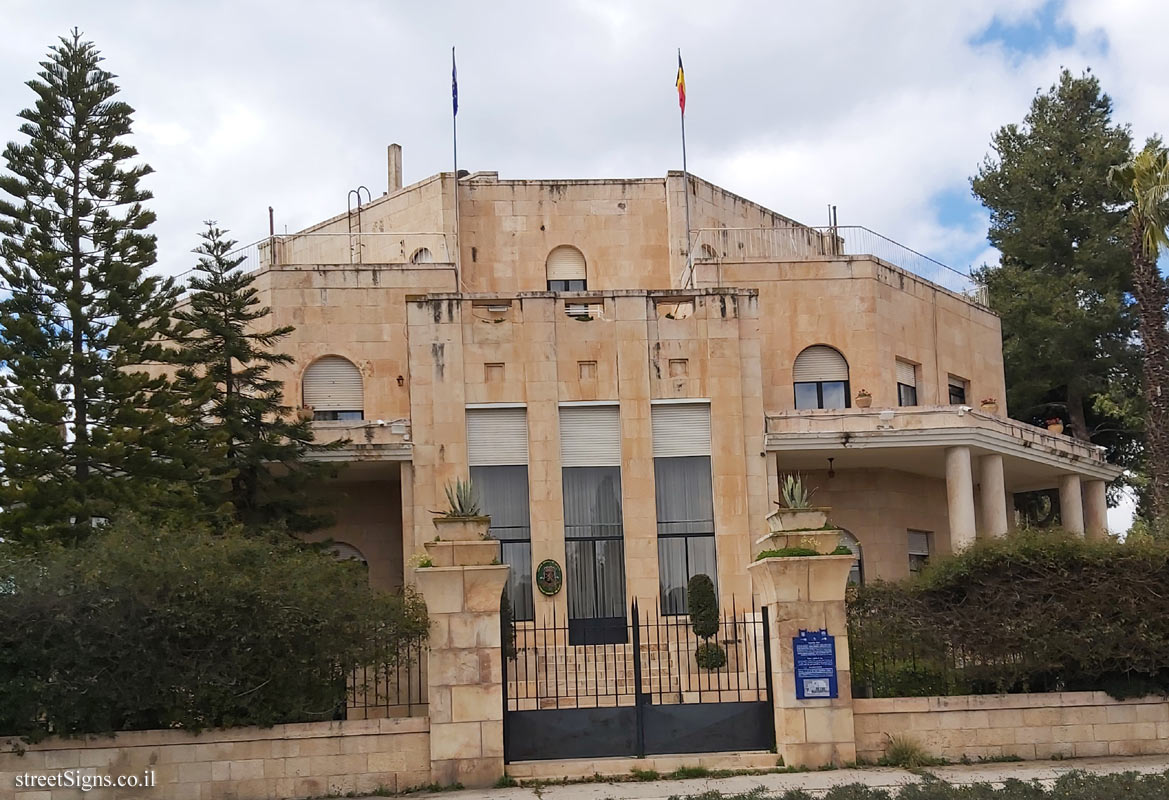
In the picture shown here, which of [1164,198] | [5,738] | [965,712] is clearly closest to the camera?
[5,738]

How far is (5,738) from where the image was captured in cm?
1673

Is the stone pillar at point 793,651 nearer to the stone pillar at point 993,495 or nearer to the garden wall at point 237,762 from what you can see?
the garden wall at point 237,762

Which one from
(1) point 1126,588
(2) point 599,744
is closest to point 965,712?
(1) point 1126,588

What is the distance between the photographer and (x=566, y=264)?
3597 cm

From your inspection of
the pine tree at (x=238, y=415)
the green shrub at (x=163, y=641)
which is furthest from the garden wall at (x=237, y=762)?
the pine tree at (x=238, y=415)

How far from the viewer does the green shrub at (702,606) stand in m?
26.6

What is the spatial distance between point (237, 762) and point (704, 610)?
12.0m

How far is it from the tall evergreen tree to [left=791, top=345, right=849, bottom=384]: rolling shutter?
1126cm

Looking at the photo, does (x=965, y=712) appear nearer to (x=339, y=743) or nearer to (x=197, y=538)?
A: (x=339, y=743)

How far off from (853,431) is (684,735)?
12423mm

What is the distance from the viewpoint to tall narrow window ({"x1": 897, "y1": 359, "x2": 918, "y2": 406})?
33.8 m

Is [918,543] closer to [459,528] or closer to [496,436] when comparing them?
[496,436]

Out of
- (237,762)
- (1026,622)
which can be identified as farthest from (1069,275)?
(237,762)

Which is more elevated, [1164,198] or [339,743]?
[1164,198]
